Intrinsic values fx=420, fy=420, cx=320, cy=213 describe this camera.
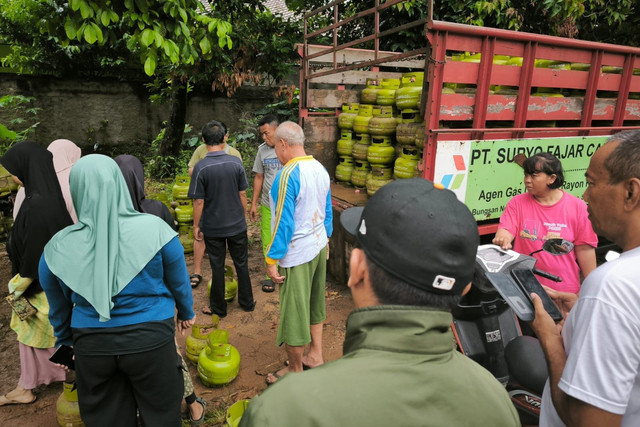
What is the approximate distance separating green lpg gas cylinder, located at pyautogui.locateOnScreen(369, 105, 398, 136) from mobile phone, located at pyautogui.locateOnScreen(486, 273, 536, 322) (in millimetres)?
2818

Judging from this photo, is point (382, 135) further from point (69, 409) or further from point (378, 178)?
point (69, 409)

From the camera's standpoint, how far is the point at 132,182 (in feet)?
9.07

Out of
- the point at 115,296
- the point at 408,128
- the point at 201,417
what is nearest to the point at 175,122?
the point at 408,128

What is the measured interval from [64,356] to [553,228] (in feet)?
10.1

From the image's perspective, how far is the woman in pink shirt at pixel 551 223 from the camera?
9.12 feet

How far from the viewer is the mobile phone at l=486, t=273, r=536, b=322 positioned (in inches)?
66.8

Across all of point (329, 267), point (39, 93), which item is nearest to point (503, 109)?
point (329, 267)

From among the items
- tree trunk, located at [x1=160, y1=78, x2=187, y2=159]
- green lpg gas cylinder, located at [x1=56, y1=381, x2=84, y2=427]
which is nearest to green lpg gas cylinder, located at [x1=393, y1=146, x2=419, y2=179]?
green lpg gas cylinder, located at [x1=56, y1=381, x2=84, y2=427]

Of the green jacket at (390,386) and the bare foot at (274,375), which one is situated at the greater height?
the green jacket at (390,386)

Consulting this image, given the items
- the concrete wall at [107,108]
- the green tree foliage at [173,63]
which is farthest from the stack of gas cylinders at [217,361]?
the concrete wall at [107,108]

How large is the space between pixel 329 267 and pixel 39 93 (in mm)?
7821

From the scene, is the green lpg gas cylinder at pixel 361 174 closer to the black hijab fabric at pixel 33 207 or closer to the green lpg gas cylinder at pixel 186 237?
the green lpg gas cylinder at pixel 186 237

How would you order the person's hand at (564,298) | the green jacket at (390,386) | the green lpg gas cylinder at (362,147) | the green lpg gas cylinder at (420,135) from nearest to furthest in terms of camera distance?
the green jacket at (390,386) < the person's hand at (564,298) < the green lpg gas cylinder at (420,135) < the green lpg gas cylinder at (362,147)

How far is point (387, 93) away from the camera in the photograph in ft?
15.9
